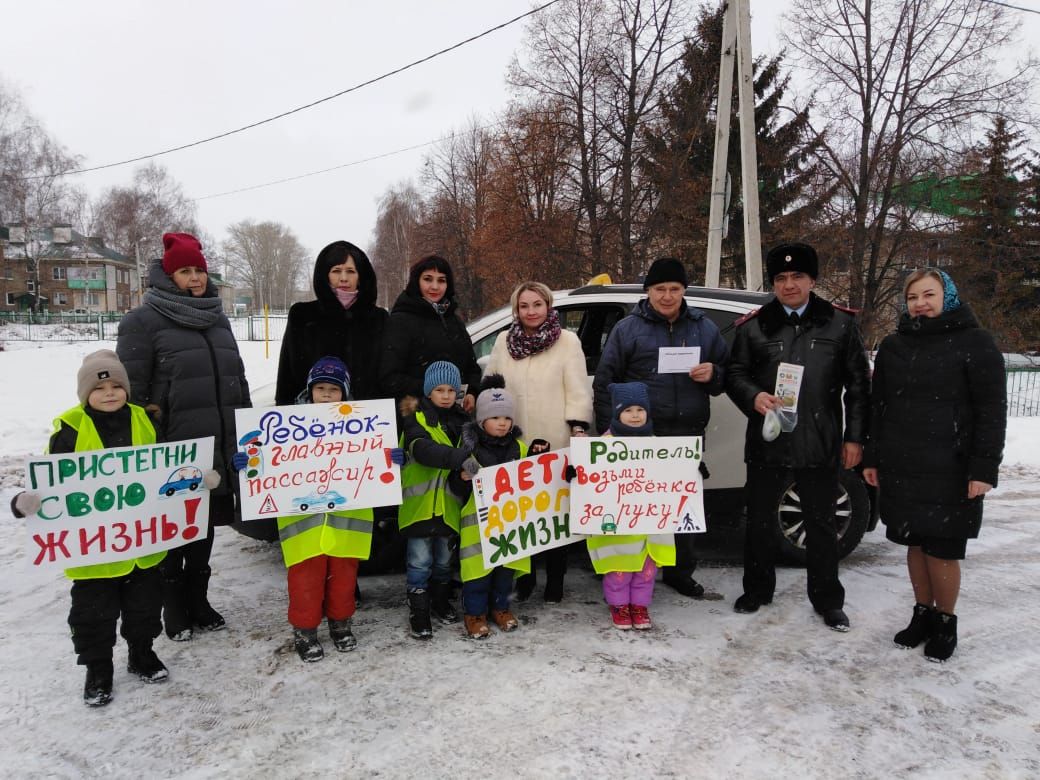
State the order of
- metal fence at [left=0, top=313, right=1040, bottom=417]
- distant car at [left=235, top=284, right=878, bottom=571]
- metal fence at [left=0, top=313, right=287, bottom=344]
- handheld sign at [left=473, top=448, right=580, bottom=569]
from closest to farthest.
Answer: handheld sign at [left=473, top=448, right=580, bottom=569]
distant car at [left=235, top=284, right=878, bottom=571]
metal fence at [left=0, top=313, right=1040, bottom=417]
metal fence at [left=0, top=313, right=287, bottom=344]

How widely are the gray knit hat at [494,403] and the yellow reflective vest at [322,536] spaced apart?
794 mm

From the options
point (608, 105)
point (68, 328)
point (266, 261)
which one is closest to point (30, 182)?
point (68, 328)

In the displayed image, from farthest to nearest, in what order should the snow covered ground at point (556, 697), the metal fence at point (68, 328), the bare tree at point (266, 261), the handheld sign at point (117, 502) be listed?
the bare tree at point (266, 261), the metal fence at point (68, 328), the handheld sign at point (117, 502), the snow covered ground at point (556, 697)

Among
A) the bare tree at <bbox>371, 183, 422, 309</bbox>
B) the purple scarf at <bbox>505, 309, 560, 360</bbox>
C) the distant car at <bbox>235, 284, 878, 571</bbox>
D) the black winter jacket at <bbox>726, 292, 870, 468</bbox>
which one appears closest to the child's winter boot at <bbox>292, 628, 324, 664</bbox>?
the distant car at <bbox>235, 284, 878, 571</bbox>

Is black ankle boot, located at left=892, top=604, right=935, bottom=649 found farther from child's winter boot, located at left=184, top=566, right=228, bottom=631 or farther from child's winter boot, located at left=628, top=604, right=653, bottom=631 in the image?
child's winter boot, located at left=184, top=566, right=228, bottom=631

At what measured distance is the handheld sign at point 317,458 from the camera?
3.02m

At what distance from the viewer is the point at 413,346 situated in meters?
3.43

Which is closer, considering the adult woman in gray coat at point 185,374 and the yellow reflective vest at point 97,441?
the yellow reflective vest at point 97,441

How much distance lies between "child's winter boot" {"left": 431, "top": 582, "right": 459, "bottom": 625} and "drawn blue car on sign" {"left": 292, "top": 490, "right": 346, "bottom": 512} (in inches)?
31.5

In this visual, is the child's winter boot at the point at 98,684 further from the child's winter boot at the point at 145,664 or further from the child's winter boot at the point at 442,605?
the child's winter boot at the point at 442,605

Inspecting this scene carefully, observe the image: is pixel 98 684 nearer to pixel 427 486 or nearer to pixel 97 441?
pixel 97 441

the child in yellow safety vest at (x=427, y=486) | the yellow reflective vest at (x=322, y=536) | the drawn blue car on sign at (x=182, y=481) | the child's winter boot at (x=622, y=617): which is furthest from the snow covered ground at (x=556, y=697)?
the drawn blue car on sign at (x=182, y=481)

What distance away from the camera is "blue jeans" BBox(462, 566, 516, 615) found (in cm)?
336

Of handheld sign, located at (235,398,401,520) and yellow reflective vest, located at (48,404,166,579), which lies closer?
yellow reflective vest, located at (48,404,166,579)
